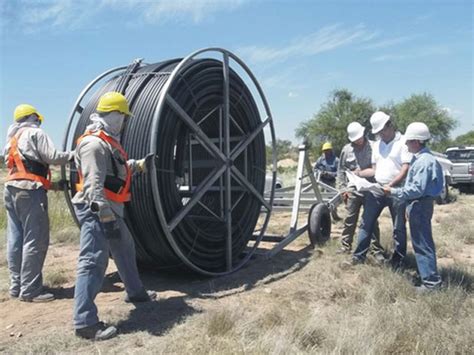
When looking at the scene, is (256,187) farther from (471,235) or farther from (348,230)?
(471,235)

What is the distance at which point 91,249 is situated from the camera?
460 centimetres

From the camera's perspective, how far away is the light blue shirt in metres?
5.48

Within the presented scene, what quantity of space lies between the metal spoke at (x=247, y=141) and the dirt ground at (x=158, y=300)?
5.19ft

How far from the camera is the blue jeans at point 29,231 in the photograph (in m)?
5.54

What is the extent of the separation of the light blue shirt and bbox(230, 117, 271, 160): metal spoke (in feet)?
7.36

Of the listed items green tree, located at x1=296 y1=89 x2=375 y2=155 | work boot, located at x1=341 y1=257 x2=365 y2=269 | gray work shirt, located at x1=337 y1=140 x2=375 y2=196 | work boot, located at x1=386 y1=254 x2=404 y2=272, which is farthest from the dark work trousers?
green tree, located at x1=296 y1=89 x2=375 y2=155

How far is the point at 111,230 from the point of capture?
451 centimetres

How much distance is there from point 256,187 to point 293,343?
4.02m

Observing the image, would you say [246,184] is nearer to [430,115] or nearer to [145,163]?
[145,163]

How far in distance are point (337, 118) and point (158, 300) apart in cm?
4319

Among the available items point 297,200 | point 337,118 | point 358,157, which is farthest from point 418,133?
point 337,118

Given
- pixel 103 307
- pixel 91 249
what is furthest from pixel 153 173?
pixel 103 307

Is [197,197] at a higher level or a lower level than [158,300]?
higher

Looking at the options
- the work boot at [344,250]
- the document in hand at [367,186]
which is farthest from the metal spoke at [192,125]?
the work boot at [344,250]
